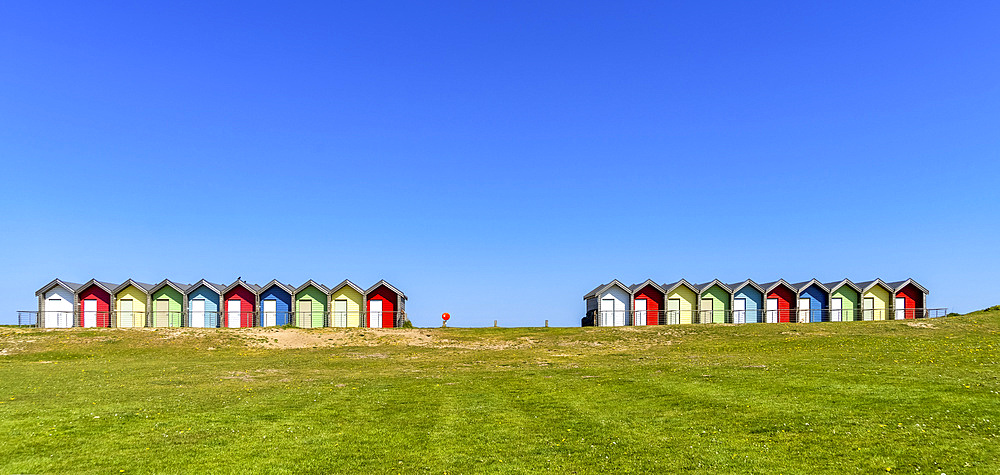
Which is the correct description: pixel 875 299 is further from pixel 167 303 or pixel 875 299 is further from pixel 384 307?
pixel 167 303

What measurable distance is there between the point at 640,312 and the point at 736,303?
12.0m

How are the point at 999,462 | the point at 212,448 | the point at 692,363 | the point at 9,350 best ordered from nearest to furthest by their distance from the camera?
the point at 999,462 → the point at 212,448 → the point at 692,363 → the point at 9,350

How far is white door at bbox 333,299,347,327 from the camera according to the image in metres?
75.1

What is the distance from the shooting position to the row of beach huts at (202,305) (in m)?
71.2

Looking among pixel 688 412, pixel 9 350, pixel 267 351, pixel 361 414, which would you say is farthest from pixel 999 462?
pixel 9 350

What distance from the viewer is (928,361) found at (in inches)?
1305

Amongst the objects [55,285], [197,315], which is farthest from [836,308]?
[55,285]

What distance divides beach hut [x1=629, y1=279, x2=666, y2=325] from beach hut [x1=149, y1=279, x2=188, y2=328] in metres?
52.8

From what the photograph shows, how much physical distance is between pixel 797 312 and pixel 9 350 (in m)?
80.2

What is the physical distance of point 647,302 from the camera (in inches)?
3049

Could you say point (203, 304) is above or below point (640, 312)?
above

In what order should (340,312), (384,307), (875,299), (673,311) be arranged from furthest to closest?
(875,299)
(673,311)
(384,307)
(340,312)

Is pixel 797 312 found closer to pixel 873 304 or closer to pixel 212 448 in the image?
pixel 873 304

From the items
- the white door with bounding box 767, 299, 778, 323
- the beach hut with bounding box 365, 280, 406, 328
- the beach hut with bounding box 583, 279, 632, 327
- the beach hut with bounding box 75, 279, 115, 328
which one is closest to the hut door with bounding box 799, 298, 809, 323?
the white door with bounding box 767, 299, 778, 323
